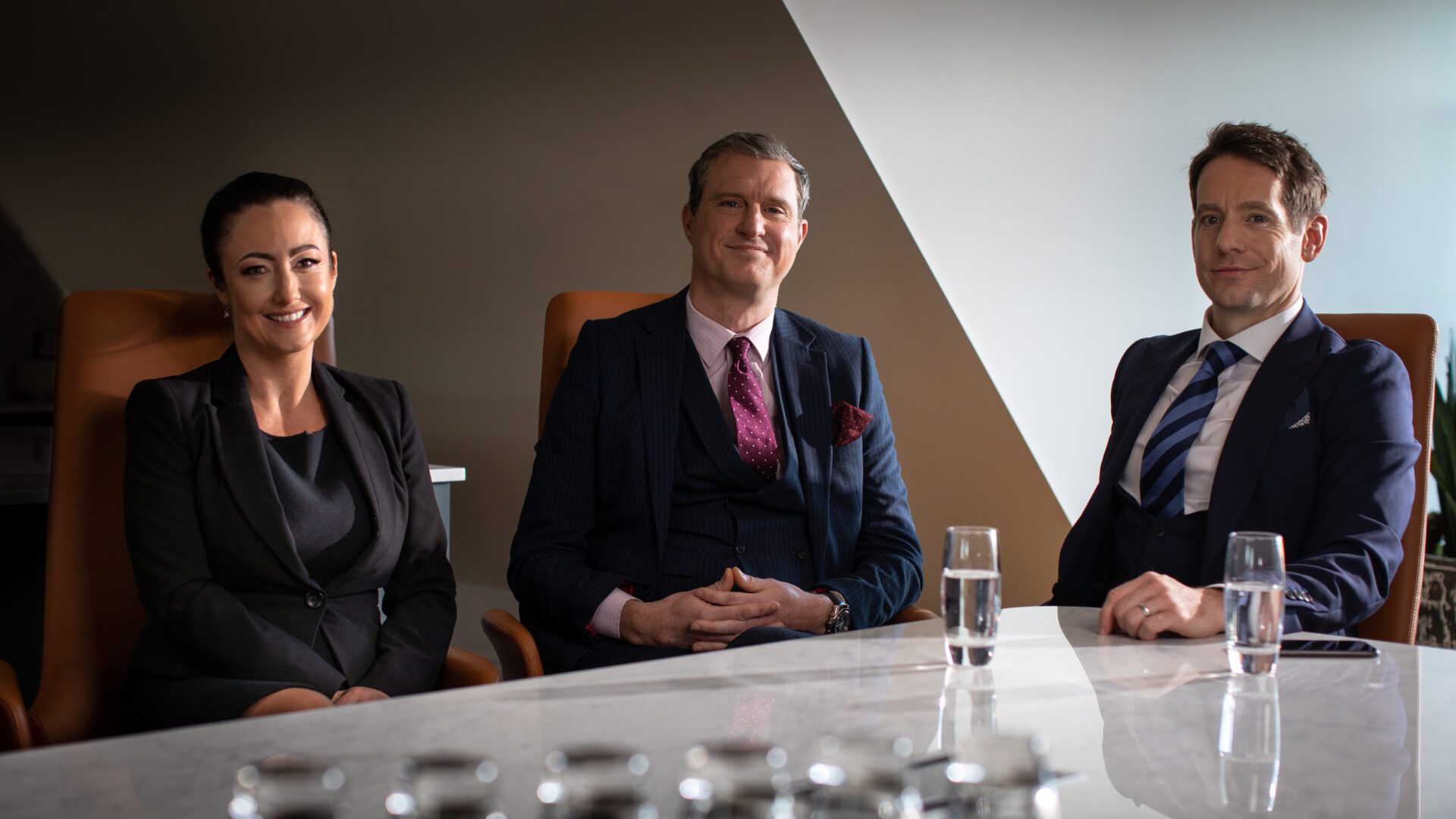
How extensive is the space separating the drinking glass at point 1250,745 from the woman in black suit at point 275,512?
1.22 m

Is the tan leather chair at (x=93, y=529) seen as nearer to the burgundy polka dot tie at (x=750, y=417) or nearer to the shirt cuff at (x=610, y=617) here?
the shirt cuff at (x=610, y=617)

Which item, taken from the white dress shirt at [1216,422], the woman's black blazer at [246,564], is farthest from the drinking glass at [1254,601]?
the woman's black blazer at [246,564]

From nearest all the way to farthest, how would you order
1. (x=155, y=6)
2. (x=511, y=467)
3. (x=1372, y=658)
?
(x=1372, y=658) → (x=511, y=467) → (x=155, y=6)

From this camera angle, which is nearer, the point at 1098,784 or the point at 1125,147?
the point at 1098,784

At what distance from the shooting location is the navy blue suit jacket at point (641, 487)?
2.24 metres

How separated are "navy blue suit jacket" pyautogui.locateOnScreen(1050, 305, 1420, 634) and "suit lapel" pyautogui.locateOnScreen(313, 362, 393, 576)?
4.20 feet

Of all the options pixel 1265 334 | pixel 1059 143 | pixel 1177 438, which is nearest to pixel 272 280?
pixel 1177 438

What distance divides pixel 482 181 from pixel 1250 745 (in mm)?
3591

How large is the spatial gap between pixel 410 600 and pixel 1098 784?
1.38 meters

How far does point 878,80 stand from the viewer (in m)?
3.05

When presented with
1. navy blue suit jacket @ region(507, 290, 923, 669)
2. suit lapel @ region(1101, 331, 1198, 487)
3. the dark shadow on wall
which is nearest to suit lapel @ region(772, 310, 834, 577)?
navy blue suit jacket @ region(507, 290, 923, 669)

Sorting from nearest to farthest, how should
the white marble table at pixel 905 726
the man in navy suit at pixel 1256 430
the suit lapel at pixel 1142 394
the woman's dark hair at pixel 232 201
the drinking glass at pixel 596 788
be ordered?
the drinking glass at pixel 596 788 → the white marble table at pixel 905 726 → the man in navy suit at pixel 1256 430 → the woman's dark hair at pixel 232 201 → the suit lapel at pixel 1142 394

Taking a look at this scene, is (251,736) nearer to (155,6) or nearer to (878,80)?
(878,80)

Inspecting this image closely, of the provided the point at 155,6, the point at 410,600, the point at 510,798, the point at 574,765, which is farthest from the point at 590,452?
the point at 155,6
